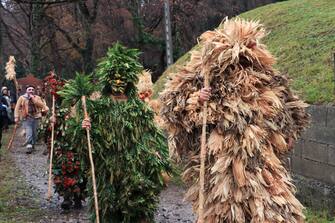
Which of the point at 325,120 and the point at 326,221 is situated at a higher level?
the point at 325,120

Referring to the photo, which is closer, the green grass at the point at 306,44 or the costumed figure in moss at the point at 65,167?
the costumed figure in moss at the point at 65,167

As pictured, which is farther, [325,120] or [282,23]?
[282,23]

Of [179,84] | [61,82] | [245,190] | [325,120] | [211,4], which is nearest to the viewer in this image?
[245,190]

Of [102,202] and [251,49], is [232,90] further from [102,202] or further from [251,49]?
[102,202]

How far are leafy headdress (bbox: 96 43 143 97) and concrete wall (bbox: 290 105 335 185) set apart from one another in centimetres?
273

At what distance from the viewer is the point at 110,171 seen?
704 cm

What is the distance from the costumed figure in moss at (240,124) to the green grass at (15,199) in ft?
14.0

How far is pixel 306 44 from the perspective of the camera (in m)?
11.1

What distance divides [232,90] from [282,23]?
375 inches

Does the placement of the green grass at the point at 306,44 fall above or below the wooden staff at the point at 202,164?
above

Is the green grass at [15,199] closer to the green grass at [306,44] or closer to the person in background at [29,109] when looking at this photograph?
the person in background at [29,109]

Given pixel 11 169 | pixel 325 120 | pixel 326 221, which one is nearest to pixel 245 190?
pixel 326 221

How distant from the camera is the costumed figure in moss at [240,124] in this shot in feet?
16.0

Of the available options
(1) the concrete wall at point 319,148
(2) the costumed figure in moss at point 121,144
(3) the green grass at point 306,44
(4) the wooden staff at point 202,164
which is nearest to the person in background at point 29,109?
(3) the green grass at point 306,44
